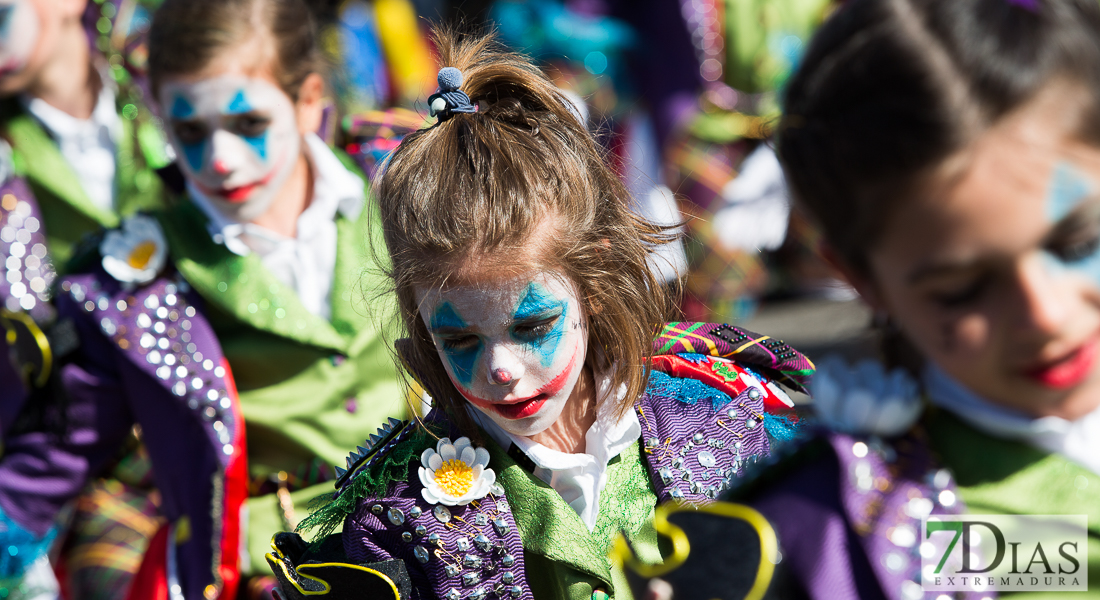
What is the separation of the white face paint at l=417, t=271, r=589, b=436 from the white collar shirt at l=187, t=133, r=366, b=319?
866 millimetres

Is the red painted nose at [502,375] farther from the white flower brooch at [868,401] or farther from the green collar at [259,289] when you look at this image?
the green collar at [259,289]

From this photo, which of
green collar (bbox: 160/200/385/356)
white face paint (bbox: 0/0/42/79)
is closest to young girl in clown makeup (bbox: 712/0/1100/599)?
green collar (bbox: 160/200/385/356)

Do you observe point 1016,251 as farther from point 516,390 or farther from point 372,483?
point 372,483

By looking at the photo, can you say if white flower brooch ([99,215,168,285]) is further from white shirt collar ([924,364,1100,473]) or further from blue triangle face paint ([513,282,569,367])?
white shirt collar ([924,364,1100,473])

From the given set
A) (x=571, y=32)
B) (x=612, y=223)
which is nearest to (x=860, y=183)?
(x=612, y=223)

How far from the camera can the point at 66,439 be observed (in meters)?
2.24

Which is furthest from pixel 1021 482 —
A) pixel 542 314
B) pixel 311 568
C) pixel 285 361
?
pixel 285 361

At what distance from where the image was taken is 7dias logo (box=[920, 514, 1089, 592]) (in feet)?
3.48

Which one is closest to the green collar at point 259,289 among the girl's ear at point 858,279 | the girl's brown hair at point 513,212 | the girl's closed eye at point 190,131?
the girl's closed eye at point 190,131

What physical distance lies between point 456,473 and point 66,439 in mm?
1128

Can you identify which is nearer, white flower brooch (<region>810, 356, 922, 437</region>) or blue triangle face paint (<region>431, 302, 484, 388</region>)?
white flower brooch (<region>810, 356, 922, 437</region>)

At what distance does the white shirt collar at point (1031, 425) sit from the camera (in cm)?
105

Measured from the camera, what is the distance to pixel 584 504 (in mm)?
1606

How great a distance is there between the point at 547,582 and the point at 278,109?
121 centimetres
